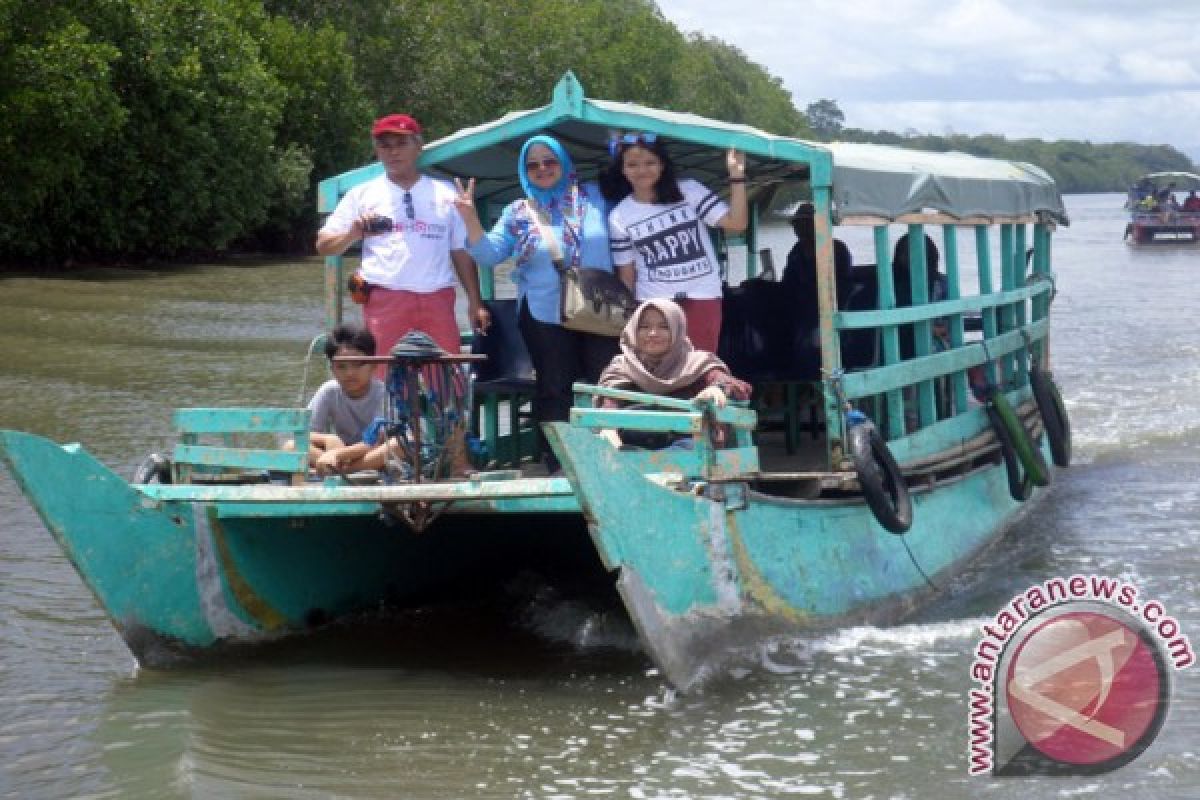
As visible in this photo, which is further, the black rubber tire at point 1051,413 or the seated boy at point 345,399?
the black rubber tire at point 1051,413

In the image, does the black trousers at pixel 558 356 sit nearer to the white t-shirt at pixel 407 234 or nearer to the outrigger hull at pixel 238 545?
the white t-shirt at pixel 407 234

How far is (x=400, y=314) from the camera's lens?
7812 mm

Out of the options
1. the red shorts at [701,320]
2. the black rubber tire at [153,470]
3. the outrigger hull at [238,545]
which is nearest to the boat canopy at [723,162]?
the red shorts at [701,320]

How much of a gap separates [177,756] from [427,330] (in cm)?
224

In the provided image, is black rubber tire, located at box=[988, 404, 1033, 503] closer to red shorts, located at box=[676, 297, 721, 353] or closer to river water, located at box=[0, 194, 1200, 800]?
river water, located at box=[0, 194, 1200, 800]

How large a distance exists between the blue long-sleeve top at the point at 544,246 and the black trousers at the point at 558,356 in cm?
9

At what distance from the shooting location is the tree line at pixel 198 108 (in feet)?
84.5

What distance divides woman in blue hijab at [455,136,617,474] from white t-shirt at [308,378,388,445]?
74cm

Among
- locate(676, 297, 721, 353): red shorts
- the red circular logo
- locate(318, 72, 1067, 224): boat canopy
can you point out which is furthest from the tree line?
the red circular logo

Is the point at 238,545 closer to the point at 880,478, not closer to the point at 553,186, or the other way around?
the point at 553,186

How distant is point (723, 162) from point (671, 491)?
119 inches

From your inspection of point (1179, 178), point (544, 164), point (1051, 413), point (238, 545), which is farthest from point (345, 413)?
point (1179, 178)

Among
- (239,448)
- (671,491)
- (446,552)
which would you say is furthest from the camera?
(446,552)

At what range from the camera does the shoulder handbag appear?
7.71m
